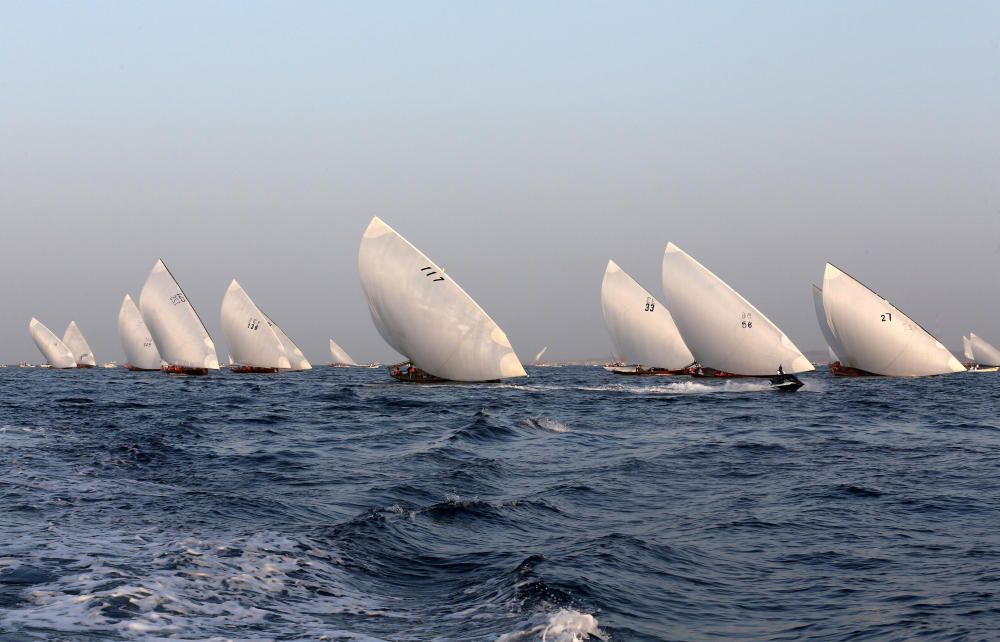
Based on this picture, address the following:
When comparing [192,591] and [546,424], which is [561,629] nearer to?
[192,591]

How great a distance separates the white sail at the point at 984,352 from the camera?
172750 millimetres

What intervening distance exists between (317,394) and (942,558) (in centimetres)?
5498

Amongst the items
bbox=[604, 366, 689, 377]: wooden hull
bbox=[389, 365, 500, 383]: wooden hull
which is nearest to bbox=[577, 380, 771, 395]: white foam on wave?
bbox=[389, 365, 500, 383]: wooden hull

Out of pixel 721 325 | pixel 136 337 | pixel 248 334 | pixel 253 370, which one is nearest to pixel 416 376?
pixel 721 325

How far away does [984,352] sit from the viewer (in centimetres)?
17412

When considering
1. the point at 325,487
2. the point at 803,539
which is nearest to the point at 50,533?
the point at 325,487

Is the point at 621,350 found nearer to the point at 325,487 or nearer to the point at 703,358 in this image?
the point at 703,358

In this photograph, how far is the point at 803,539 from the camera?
16000 mm

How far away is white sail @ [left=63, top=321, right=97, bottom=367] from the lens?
182m

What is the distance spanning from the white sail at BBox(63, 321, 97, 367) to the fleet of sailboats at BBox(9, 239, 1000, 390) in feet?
216

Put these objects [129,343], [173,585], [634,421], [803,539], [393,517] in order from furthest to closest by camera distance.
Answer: [129,343], [634,421], [393,517], [803,539], [173,585]

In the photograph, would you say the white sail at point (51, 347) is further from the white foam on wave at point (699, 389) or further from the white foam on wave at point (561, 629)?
the white foam on wave at point (561, 629)

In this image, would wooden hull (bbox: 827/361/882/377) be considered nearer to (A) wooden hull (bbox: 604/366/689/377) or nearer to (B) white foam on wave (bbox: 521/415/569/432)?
(A) wooden hull (bbox: 604/366/689/377)

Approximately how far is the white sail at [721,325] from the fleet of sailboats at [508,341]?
9 cm
